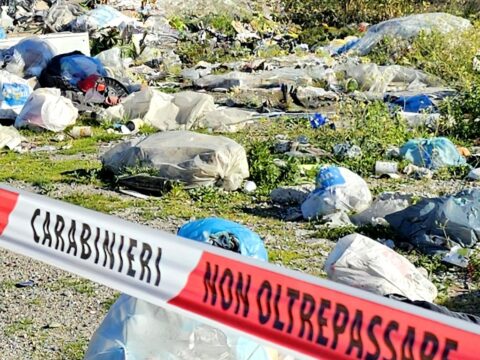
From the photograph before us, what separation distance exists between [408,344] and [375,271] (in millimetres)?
2434

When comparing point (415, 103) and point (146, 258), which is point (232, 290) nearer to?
point (146, 258)

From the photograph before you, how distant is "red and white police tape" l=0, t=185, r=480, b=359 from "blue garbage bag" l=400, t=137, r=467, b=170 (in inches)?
191

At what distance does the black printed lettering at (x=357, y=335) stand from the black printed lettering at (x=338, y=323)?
3cm

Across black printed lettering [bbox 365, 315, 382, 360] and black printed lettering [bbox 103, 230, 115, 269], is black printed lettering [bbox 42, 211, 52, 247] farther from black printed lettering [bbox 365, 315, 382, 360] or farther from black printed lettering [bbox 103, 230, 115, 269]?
black printed lettering [bbox 365, 315, 382, 360]

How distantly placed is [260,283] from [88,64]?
9.08m

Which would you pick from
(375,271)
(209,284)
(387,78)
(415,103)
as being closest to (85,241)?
(209,284)

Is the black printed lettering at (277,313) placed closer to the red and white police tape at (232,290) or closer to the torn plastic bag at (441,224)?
the red and white police tape at (232,290)

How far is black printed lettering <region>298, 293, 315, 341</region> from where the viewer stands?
258 cm

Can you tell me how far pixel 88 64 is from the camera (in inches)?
451

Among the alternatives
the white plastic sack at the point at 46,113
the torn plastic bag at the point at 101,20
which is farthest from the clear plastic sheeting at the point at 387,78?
the torn plastic bag at the point at 101,20

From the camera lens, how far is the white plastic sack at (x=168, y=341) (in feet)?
11.4

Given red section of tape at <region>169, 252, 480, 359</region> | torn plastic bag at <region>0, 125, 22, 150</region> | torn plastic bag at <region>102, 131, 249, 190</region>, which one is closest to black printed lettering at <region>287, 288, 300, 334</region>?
red section of tape at <region>169, 252, 480, 359</region>

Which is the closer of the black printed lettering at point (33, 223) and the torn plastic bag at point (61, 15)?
the black printed lettering at point (33, 223)

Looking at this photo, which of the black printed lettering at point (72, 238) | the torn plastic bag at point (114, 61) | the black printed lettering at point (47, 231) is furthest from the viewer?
the torn plastic bag at point (114, 61)
